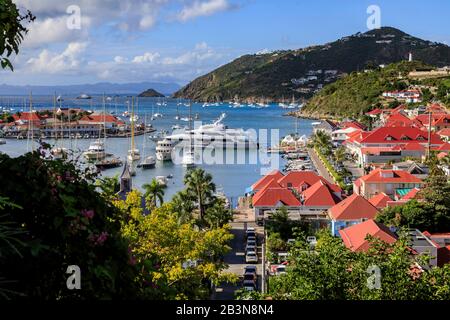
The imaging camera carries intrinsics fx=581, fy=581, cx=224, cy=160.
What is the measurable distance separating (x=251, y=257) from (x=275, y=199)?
17.8 ft

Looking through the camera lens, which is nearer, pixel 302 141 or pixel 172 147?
pixel 172 147

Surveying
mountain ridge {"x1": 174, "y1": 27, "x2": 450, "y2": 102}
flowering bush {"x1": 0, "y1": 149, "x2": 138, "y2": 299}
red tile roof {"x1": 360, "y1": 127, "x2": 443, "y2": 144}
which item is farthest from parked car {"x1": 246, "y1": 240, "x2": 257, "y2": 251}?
mountain ridge {"x1": 174, "y1": 27, "x2": 450, "y2": 102}

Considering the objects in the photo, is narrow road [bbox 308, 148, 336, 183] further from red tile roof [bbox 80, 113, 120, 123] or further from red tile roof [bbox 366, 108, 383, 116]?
red tile roof [bbox 80, 113, 120, 123]

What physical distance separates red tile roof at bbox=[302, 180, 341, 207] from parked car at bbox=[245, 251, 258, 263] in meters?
5.34

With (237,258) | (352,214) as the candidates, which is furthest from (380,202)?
(237,258)

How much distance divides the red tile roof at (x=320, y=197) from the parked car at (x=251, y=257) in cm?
534

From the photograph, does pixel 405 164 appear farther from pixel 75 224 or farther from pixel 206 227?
pixel 75 224

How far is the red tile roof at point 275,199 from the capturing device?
22.0 metres

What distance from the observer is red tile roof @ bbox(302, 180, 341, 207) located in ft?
72.4

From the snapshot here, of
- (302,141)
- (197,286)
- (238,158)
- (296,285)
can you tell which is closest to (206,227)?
(197,286)

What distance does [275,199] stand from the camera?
22.2 m

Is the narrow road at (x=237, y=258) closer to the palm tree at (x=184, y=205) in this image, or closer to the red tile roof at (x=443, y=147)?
the palm tree at (x=184, y=205)

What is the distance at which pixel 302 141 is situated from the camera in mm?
52344
